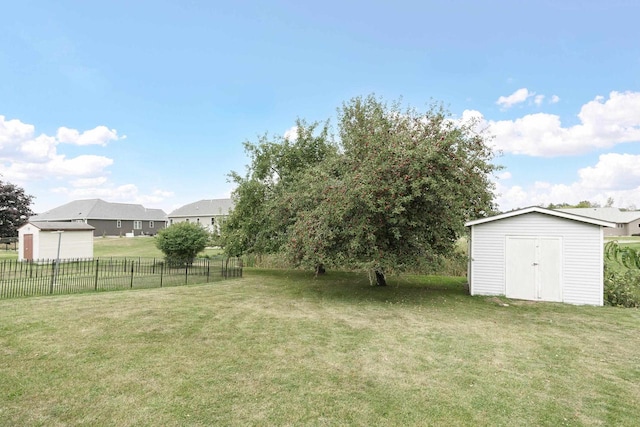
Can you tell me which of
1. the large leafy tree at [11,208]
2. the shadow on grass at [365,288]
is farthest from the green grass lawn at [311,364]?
the large leafy tree at [11,208]

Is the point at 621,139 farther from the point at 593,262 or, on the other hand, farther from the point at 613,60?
the point at 593,262

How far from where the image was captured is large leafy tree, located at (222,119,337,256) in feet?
50.9

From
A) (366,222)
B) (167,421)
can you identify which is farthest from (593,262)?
(167,421)

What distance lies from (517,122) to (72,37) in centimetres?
2081

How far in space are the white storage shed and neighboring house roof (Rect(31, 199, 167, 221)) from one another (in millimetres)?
24202

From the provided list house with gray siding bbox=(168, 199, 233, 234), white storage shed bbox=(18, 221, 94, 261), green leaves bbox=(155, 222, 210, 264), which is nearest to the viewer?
green leaves bbox=(155, 222, 210, 264)

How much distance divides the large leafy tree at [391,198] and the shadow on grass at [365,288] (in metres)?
1.26

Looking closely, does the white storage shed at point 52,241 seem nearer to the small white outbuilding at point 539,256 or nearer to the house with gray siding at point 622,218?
the small white outbuilding at point 539,256

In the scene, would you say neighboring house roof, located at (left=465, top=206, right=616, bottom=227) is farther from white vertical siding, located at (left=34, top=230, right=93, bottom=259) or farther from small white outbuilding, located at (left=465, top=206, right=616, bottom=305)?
white vertical siding, located at (left=34, top=230, right=93, bottom=259)

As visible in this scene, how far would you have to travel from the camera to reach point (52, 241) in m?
20.4

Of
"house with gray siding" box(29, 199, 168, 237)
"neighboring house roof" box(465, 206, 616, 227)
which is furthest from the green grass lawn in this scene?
"house with gray siding" box(29, 199, 168, 237)

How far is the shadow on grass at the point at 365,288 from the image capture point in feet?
35.0

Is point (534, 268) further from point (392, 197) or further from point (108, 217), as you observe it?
point (108, 217)

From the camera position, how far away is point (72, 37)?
13.2 m
